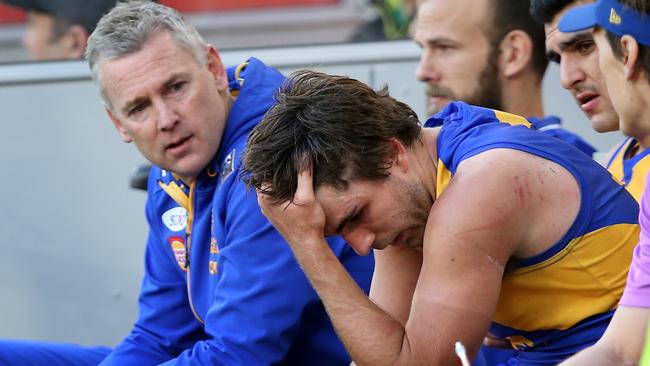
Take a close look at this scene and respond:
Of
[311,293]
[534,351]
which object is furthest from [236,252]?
[534,351]

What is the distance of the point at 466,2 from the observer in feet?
13.5

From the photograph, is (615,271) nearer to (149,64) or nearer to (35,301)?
(149,64)

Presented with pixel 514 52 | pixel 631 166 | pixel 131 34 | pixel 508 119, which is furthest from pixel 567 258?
pixel 514 52

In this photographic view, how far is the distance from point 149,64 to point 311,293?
844 mm

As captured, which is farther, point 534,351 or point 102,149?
point 102,149

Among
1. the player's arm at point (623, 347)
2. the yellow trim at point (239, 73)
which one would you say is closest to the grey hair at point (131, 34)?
the yellow trim at point (239, 73)

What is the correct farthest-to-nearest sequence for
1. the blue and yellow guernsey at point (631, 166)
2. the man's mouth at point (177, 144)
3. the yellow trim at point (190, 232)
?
the yellow trim at point (190, 232)
the man's mouth at point (177, 144)
the blue and yellow guernsey at point (631, 166)

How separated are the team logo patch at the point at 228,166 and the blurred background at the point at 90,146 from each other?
4.84 ft

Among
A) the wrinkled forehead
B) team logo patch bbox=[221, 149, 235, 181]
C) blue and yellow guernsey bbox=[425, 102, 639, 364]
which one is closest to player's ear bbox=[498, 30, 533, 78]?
the wrinkled forehead

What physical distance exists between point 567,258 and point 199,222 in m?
1.22

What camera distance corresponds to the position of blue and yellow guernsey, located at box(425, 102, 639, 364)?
8.02 ft

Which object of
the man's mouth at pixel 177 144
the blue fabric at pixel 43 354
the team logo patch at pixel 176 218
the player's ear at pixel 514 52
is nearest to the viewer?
the man's mouth at pixel 177 144

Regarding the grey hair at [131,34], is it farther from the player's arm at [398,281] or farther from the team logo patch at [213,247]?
the player's arm at [398,281]

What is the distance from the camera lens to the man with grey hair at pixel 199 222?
2.91 m
